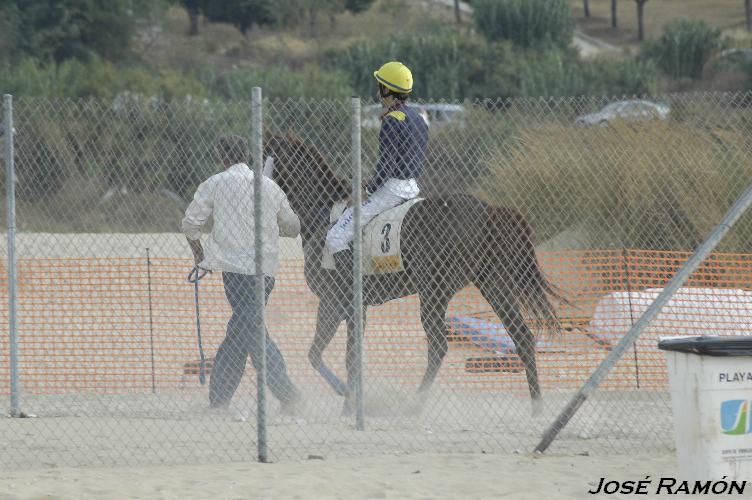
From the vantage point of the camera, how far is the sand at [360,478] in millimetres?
6141

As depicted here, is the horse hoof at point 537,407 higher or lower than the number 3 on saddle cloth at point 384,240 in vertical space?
lower

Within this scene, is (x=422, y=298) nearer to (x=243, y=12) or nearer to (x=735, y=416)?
(x=735, y=416)

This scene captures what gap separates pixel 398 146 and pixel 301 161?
2.56 ft

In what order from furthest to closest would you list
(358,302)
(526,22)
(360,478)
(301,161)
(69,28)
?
(526,22), (69,28), (301,161), (358,302), (360,478)

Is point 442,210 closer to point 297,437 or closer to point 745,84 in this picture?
point 297,437

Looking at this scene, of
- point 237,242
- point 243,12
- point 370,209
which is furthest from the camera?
point 243,12

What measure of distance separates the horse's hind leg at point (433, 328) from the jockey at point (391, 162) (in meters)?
0.62

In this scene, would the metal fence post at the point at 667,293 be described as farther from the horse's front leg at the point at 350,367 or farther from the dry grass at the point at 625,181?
the dry grass at the point at 625,181

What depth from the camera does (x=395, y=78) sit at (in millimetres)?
8273

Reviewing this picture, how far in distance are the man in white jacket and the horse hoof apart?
5.59 feet

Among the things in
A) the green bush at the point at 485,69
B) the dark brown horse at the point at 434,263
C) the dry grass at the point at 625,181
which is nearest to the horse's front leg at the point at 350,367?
the dark brown horse at the point at 434,263

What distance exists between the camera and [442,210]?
8.33 metres

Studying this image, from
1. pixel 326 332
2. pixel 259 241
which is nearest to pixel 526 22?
pixel 326 332

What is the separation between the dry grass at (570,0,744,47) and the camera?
5353 centimetres
